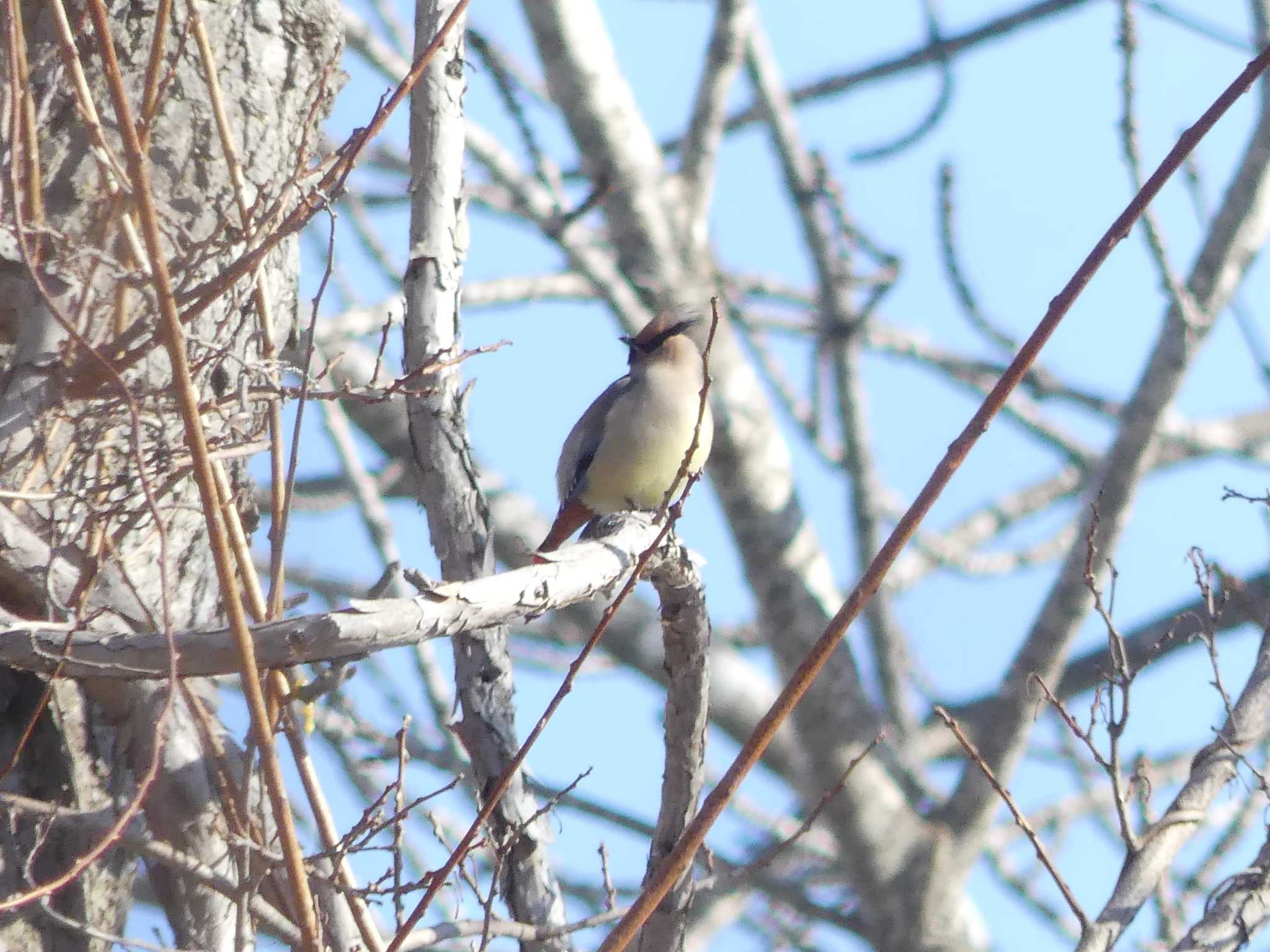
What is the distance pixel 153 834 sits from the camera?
9.96 feet

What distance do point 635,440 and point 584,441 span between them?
0.29 meters

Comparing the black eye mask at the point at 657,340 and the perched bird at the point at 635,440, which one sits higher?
the black eye mask at the point at 657,340

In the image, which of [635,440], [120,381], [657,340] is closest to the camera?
[120,381]

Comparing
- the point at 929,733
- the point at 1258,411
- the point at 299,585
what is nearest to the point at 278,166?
the point at 929,733

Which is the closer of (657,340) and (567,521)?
(567,521)

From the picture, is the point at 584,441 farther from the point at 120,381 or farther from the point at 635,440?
the point at 120,381

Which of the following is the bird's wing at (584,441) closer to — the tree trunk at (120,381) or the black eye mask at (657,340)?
the black eye mask at (657,340)

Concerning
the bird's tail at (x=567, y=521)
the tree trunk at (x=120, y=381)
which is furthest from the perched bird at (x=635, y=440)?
the tree trunk at (x=120, y=381)

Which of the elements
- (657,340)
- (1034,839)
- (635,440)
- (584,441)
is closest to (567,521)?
(584,441)

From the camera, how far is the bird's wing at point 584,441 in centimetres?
536

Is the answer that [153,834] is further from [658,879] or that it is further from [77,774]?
[658,879]

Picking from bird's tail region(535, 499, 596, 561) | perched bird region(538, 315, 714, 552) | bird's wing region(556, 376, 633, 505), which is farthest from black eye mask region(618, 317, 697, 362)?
bird's tail region(535, 499, 596, 561)

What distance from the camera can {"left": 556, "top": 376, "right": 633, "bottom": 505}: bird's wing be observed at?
5363 mm

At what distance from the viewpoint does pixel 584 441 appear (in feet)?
17.7
